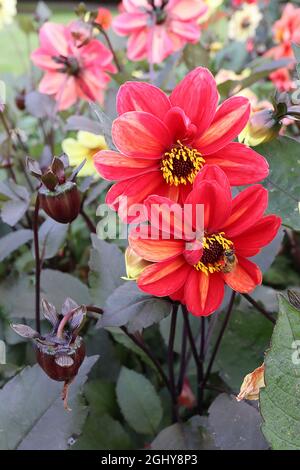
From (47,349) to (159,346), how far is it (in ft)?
1.38

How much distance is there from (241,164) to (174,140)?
0.06 m

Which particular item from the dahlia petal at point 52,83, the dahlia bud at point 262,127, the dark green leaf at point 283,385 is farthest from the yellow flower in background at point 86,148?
the dark green leaf at point 283,385

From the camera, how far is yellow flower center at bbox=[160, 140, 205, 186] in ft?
1.54

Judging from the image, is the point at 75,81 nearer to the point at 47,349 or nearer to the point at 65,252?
the point at 65,252

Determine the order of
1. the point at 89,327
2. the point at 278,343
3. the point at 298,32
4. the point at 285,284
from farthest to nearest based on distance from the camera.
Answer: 1. the point at 298,32
2. the point at 285,284
3. the point at 89,327
4. the point at 278,343

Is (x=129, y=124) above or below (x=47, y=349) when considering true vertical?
above

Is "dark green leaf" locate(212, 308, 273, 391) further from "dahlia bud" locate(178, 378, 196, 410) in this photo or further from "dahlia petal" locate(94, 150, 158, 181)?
"dahlia petal" locate(94, 150, 158, 181)

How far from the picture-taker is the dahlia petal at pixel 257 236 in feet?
1.44

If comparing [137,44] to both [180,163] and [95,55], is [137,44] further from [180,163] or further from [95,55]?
[180,163]

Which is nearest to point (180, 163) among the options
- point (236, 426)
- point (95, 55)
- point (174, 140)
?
point (174, 140)

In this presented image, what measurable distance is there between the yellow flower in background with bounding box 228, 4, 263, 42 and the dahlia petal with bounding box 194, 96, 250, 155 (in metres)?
1.47

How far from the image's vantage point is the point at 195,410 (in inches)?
26.8

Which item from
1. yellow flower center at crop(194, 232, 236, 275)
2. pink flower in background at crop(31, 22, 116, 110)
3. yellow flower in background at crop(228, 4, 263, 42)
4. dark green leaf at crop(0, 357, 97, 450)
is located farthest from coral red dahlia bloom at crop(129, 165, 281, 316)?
yellow flower in background at crop(228, 4, 263, 42)
